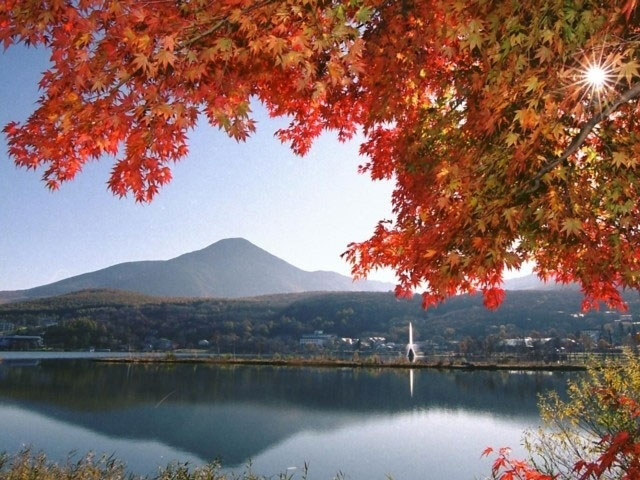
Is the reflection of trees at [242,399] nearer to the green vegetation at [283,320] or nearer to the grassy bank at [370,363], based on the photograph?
the grassy bank at [370,363]

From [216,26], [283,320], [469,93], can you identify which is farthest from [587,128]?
[283,320]

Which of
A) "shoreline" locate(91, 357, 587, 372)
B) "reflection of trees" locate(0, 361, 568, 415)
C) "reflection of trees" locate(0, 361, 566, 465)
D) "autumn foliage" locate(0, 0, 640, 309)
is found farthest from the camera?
"shoreline" locate(91, 357, 587, 372)

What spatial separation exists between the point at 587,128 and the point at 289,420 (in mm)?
30196

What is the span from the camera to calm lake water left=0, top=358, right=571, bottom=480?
70.9ft

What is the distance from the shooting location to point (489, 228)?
14.8 feet

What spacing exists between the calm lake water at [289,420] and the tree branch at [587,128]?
1751 centimetres

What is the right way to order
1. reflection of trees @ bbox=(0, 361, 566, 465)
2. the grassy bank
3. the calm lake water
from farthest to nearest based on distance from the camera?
the grassy bank → reflection of trees @ bbox=(0, 361, 566, 465) → the calm lake water

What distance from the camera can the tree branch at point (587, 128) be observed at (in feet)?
13.0

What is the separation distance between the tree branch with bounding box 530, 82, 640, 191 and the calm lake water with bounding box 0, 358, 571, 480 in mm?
17513

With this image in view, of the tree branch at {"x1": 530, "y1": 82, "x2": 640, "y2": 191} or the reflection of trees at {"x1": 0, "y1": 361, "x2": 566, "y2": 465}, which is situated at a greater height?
the tree branch at {"x1": 530, "y1": 82, "x2": 640, "y2": 191}

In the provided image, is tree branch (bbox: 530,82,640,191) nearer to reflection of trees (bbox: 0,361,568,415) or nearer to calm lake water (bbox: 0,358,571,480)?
calm lake water (bbox: 0,358,571,480)

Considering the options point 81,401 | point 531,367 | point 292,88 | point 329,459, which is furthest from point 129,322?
point 292,88

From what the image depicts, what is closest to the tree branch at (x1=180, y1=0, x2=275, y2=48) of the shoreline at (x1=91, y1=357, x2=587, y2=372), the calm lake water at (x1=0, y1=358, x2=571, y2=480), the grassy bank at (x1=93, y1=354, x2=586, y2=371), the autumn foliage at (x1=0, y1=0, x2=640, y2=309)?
the autumn foliage at (x1=0, y1=0, x2=640, y2=309)

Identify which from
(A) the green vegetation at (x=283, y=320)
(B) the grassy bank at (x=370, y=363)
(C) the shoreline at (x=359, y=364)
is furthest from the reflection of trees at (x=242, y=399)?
(A) the green vegetation at (x=283, y=320)
